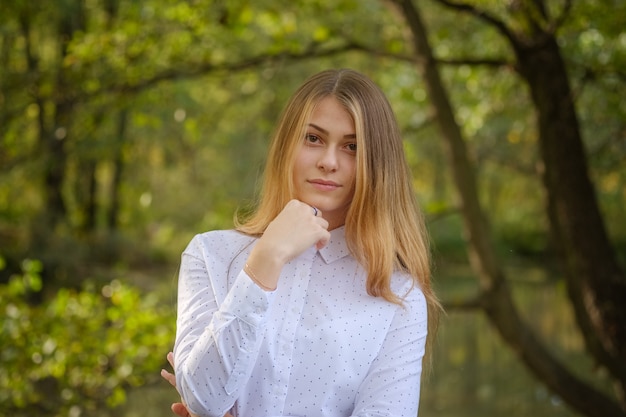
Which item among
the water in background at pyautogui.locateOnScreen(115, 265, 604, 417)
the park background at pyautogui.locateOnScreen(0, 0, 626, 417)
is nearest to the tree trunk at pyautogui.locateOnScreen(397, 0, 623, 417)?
the park background at pyautogui.locateOnScreen(0, 0, 626, 417)

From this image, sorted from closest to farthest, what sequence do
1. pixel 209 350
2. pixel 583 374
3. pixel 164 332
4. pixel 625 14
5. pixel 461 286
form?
pixel 209 350 → pixel 625 14 → pixel 164 332 → pixel 583 374 → pixel 461 286

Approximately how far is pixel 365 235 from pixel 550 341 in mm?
11252

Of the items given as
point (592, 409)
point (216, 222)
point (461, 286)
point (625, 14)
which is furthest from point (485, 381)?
point (625, 14)

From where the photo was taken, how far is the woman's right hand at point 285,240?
5.90 feet

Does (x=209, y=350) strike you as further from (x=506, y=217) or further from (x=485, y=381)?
(x=506, y=217)

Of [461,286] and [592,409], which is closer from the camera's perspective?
[592,409]

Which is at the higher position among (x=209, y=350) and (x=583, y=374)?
(x=209, y=350)

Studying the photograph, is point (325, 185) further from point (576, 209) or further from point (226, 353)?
point (576, 209)

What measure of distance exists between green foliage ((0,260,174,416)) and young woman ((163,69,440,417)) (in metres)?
3.60

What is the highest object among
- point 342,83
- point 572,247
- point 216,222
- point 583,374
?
point 342,83

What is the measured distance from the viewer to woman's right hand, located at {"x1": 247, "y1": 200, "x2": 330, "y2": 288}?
5.90ft

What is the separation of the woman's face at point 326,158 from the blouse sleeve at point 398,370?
293 millimetres

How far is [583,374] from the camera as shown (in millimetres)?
10375

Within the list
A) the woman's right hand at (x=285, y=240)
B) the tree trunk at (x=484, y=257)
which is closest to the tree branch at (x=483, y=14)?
the tree trunk at (x=484, y=257)
